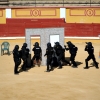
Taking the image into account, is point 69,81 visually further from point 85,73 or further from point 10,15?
point 10,15

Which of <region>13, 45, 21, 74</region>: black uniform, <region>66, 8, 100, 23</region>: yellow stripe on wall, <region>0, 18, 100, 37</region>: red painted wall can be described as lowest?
<region>13, 45, 21, 74</region>: black uniform

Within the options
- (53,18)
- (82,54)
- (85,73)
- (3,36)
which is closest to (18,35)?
(3,36)

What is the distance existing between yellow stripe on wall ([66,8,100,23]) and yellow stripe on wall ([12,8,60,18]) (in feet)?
3.52

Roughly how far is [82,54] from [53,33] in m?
4.18

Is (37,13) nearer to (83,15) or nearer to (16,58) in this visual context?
(83,15)

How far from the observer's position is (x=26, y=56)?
45.0 ft

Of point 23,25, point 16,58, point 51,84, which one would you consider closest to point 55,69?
point 16,58

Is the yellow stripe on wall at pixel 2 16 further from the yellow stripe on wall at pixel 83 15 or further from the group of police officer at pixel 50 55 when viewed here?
the group of police officer at pixel 50 55

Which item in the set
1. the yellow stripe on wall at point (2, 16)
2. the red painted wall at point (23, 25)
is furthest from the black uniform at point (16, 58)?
the yellow stripe on wall at point (2, 16)

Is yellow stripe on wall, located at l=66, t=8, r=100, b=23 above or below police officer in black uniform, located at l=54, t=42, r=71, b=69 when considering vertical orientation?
above

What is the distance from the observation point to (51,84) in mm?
11320

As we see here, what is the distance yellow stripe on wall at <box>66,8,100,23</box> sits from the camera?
25000 millimetres

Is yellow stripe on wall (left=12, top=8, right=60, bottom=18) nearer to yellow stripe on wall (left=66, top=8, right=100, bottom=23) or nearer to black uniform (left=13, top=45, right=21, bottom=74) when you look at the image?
yellow stripe on wall (left=66, top=8, right=100, bottom=23)

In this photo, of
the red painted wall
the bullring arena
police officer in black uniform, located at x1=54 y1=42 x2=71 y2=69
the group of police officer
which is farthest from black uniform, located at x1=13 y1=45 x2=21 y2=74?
the red painted wall
